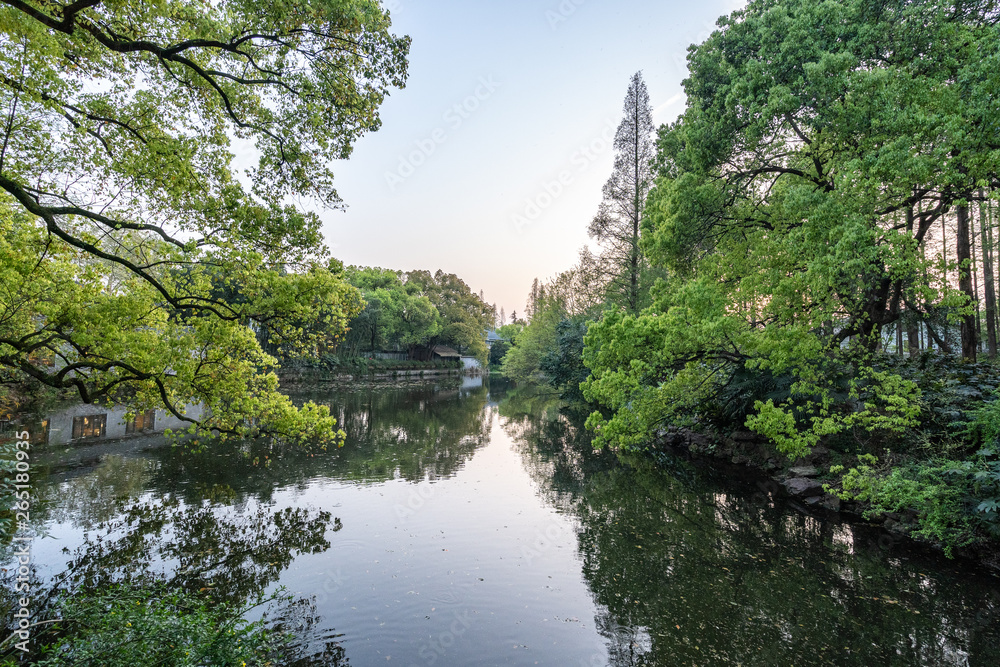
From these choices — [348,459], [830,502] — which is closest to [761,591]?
[830,502]

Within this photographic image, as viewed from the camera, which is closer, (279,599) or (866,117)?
(279,599)

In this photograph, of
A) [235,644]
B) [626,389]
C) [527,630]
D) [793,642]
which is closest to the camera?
[235,644]

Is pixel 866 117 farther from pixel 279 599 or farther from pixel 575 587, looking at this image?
pixel 279 599

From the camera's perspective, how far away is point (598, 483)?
498 inches

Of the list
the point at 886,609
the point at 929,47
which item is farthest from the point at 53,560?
the point at 929,47

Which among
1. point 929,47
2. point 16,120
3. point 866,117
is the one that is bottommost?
point 16,120

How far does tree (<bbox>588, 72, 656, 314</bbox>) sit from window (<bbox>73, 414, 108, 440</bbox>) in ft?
76.9

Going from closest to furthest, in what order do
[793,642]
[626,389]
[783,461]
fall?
[793,642], [626,389], [783,461]

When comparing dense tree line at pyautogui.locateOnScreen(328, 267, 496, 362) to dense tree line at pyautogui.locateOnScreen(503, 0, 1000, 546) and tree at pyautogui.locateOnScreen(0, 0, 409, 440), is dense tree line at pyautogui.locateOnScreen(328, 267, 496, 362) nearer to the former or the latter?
dense tree line at pyautogui.locateOnScreen(503, 0, 1000, 546)

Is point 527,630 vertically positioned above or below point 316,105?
below

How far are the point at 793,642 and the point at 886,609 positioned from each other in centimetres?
183

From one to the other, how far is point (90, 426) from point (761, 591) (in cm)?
2224

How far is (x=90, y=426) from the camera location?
18031mm

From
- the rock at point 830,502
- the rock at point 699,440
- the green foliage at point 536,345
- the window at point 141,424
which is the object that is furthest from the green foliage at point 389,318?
the rock at point 830,502
